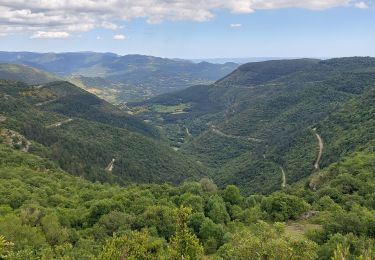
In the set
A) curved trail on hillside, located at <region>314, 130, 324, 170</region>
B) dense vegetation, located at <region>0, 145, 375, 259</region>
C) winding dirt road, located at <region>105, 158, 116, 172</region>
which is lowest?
winding dirt road, located at <region>105, 158, 116, 172</region>

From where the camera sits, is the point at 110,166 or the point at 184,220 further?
the point at 110,166

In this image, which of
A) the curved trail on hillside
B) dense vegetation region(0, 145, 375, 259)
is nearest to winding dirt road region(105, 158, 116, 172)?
dense vegetation region(0, 145, 375, 259)

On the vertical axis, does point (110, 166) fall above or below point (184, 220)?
below

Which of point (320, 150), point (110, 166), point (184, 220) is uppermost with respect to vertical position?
point (184, 220)

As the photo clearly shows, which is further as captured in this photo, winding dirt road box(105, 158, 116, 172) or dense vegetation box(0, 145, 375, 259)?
winding dirt road box(105, 158, 116, 172)

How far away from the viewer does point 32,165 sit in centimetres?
12162

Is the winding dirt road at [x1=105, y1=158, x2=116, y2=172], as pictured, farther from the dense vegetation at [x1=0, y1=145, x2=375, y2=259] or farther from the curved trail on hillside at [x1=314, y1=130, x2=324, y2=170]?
the curved trail on hillside at [x1=314, y1=130, x2=324, y2=170]

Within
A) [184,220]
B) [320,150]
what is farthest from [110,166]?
[184,220]

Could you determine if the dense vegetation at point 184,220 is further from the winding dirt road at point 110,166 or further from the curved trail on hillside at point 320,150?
the winding dirt road at point 110,166

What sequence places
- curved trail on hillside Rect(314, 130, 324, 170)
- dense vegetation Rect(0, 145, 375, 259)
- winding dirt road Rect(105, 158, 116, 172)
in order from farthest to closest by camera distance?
winding dirt road Rect(105, 158, 116, 172) < curved trail on hillside Rect(314, 130, 324, 170) < dense vegetation Rect(0, 145, 375, 259)

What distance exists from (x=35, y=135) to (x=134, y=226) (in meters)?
106

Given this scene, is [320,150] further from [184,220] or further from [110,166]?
[184,220]

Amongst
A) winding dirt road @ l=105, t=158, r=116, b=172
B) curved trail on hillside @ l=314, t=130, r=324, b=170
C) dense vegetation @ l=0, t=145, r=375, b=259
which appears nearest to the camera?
dense vegetation @ l=0, t=145, r=375, b=259

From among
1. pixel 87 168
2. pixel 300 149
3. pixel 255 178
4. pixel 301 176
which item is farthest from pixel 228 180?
pixel 87 168
